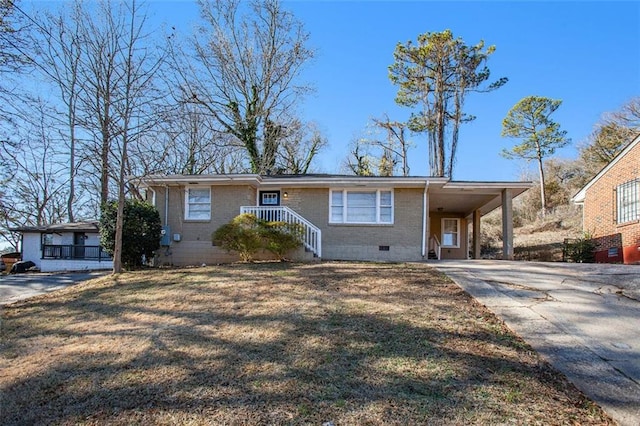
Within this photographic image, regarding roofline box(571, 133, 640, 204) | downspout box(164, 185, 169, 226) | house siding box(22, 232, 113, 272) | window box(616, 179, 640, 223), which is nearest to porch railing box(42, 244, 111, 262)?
house siding box(22, 232, 113, 272)

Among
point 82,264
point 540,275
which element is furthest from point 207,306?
point 82,264

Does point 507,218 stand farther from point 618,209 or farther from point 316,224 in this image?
point 316,224

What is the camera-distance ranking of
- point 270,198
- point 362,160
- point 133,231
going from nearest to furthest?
point 133,231, point 270,198, point 362,160

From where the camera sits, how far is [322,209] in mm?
13336

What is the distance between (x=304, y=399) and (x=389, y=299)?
322 cm

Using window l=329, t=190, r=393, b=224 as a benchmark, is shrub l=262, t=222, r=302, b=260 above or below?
below

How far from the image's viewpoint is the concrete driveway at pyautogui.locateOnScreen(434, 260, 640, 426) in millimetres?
3387

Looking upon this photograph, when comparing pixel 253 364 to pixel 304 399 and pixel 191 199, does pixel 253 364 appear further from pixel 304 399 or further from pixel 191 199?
pixel 191 199

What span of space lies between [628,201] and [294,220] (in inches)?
429

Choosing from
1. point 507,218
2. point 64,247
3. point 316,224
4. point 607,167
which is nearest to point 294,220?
point 316,224

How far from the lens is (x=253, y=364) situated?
3.93 meters

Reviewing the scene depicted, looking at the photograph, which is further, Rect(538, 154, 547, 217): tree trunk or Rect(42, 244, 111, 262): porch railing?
Rect(538, 154, 547, 217): tree trunk

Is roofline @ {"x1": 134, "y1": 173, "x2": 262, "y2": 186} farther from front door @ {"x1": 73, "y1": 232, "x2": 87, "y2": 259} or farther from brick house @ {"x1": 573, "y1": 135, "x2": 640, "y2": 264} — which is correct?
brick house @ {"x1": 573, "y1": 135, "x2": 640, "y2": 264}

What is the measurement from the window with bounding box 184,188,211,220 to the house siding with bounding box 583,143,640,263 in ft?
45.1
